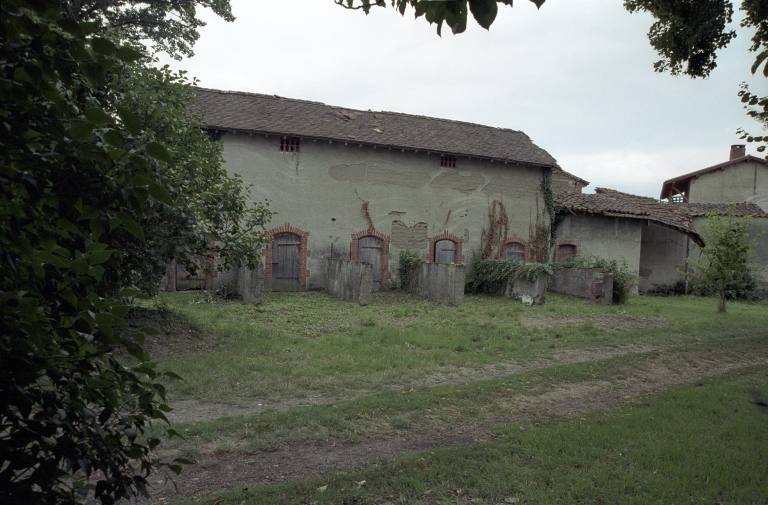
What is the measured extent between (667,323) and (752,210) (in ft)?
Result: 53.4

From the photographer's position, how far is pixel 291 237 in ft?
61.9

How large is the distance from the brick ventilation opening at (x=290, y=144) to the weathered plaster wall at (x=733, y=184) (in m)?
26.4

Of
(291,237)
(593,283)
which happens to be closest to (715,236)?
(593,283)

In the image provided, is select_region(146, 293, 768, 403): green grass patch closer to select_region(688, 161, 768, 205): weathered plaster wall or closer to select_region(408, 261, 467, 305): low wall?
select_region(408, 261, 467, 305): low wall

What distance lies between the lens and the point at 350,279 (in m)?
16.3

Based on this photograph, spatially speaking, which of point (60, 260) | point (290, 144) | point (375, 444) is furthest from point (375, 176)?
point (60, 260)

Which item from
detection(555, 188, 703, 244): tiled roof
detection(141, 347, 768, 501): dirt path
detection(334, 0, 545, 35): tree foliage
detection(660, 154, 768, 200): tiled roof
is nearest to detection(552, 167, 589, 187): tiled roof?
detection(660, 154, 768, 200): tiled roof

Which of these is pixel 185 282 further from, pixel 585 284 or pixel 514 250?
pixel 585 284

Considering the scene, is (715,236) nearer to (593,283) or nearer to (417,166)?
(593,283)

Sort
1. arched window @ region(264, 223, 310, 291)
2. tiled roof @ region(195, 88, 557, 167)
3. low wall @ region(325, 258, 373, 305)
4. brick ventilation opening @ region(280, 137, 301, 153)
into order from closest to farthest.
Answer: low wall @ region(325, 258, 373, 305)
arched window @ region(264, 223, 310, 291)
tiled roof @ region(195, 88, 557, 167)
brick ventilation opening @ region(280, 137, 301, 153)

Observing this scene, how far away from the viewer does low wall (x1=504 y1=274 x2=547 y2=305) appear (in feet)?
54.3

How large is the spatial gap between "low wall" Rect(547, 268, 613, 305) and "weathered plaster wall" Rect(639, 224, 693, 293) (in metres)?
7.62

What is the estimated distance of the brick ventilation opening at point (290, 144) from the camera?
738 inches

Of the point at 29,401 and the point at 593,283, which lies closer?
the point at 29,401
